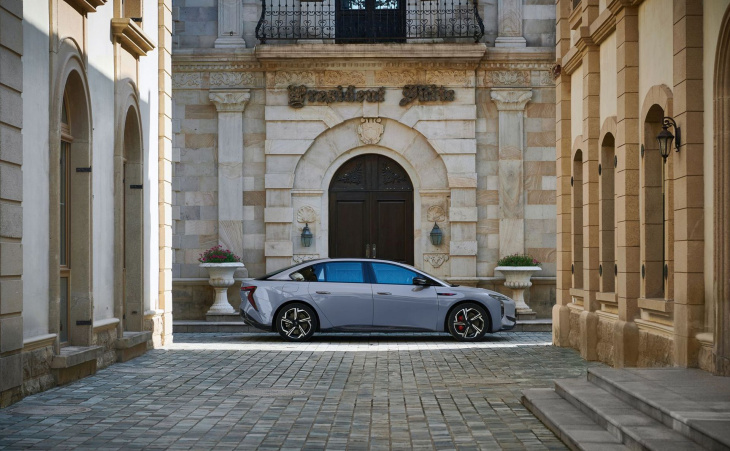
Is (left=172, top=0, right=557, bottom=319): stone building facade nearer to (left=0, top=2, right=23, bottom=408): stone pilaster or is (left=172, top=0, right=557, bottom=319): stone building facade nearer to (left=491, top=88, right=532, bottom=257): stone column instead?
(left=491, top=88, right=532, bottom=257): stone column

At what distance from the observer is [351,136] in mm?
25906

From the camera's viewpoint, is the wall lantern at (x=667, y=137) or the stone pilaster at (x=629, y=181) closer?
the wall lantern at (x=667, y=137)

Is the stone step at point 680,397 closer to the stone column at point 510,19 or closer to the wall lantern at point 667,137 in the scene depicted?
the wall lantern at point 667,137

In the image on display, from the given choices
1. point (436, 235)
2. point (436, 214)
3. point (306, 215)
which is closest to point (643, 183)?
point (436, 235)

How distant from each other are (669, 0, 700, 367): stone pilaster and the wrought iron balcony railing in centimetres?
1424

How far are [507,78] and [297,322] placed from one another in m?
9.09

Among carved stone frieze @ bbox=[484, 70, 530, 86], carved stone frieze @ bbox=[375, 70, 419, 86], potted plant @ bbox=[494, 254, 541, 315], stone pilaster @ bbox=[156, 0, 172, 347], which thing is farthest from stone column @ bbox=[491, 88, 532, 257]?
stone pilaster @ bbox=[156, 0, 172, 347]

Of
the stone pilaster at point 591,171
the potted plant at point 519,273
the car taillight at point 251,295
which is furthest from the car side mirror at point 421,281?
the potted plant at point 519,273

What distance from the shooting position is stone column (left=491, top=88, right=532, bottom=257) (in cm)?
2558

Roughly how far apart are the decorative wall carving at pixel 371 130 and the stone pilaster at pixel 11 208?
49.1 ft

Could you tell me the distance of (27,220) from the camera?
1170 centimetres

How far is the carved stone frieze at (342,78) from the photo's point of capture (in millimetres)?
25734

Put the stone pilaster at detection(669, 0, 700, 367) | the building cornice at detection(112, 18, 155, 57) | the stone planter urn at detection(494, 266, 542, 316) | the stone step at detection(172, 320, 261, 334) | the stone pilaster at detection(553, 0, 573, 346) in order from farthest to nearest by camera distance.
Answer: the stone planter urn at detection(494, 266, 542, 316)
the stone step at detection(172, 320, 261, 334)
the stone pilaster at detection(553, 0, 573, 346)
the building cornice at detection(112, 18, 155, 57)
the stone pilaster at detection(669, 0, 700, 367)

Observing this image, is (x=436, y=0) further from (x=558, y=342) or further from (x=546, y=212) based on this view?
(x=558, y=342)
